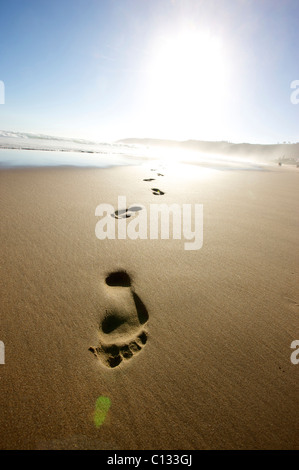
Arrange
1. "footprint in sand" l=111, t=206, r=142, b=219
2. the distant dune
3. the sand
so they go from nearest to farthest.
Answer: the sand → "footprint in sand" l=111, t=206, r=142, b=219 → the distant dune

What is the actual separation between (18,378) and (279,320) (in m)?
1.84

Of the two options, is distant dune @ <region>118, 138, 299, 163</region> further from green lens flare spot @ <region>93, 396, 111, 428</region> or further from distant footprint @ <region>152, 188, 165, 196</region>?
green lens flare spot @ <region>93, 396, 111, 428</region>

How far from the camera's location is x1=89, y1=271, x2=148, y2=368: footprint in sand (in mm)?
1324

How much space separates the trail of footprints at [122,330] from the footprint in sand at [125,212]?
5.21ft

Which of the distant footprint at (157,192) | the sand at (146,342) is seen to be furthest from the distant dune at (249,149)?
the sand at (146,342)

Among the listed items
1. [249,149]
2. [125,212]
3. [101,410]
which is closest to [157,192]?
[125,212]

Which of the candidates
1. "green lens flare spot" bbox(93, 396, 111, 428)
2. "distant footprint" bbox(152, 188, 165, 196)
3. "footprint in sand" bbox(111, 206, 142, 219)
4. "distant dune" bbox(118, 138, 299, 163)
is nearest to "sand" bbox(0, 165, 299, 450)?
"green lens flare spot" bbox(93, 396, 111, 428)

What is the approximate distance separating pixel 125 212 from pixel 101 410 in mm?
2741

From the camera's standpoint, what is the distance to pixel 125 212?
3.48 metres

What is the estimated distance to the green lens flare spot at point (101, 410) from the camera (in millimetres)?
1041

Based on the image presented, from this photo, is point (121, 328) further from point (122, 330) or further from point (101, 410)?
point (101, 410)
